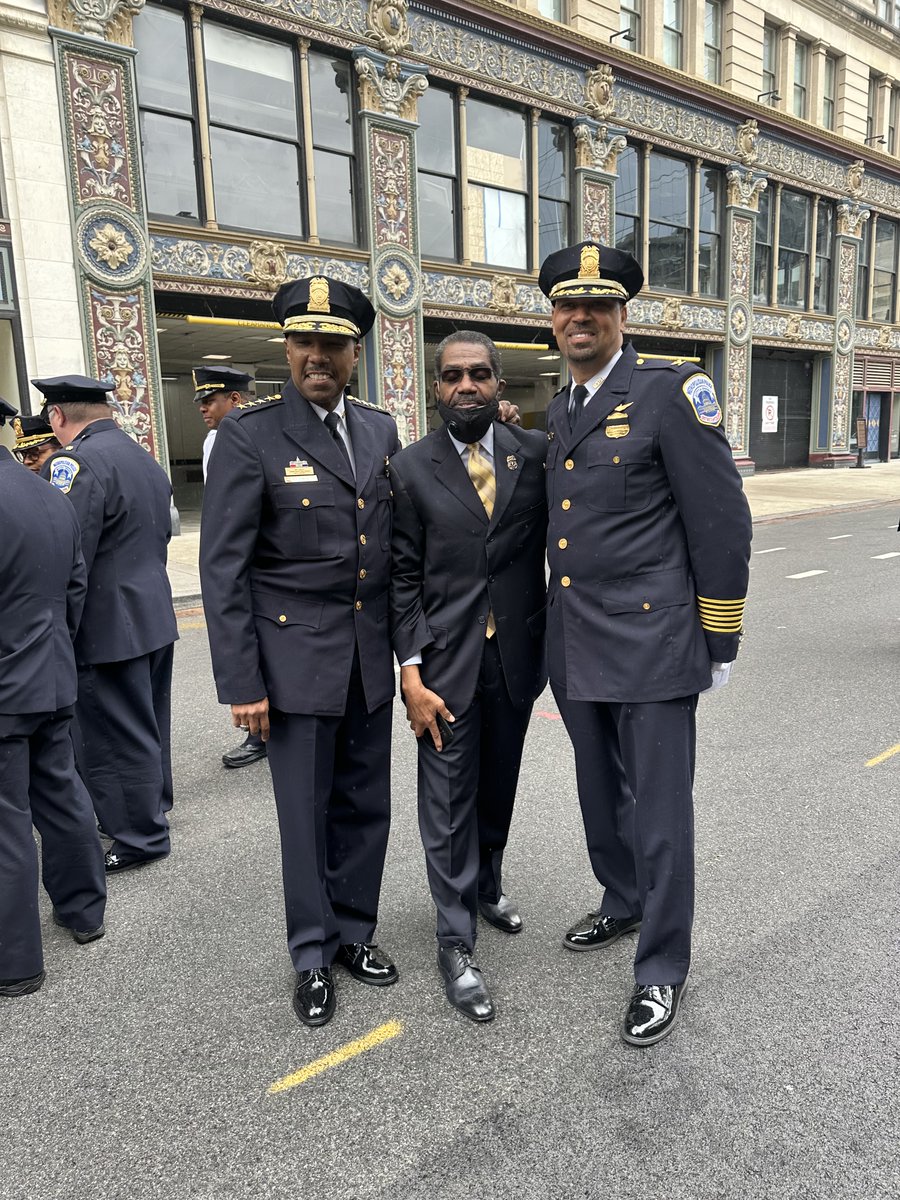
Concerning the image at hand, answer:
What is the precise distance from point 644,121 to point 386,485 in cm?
1969

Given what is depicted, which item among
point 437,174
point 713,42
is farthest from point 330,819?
point 713,42

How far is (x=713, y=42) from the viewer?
2077 centimetres

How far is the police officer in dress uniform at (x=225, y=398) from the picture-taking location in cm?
482

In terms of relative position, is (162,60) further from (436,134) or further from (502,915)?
(502,915)

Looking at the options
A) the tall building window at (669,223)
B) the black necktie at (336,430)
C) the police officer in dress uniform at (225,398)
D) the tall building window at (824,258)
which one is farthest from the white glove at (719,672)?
the tall building window at (824,258)

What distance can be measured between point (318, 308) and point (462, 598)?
3.14 feet

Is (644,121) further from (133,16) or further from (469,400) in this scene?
(469,400)

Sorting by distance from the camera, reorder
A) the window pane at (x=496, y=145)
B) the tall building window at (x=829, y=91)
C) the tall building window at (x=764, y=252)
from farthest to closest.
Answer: the tall building window at (x=829, y=91), the tall building window at (x=764, y=252), the window pane at (x=496, y=145)

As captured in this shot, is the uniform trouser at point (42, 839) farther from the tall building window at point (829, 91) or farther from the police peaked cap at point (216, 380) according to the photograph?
the tall building window at point (829, 91)

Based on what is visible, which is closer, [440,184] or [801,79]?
[440,184]

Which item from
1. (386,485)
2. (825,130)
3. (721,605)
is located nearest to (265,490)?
(386,485)

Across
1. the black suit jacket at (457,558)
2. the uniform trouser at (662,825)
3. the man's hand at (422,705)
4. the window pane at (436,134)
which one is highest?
the window pane at (436,134)

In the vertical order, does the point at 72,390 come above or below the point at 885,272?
below

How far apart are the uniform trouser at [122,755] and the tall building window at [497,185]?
1456 centimetres
